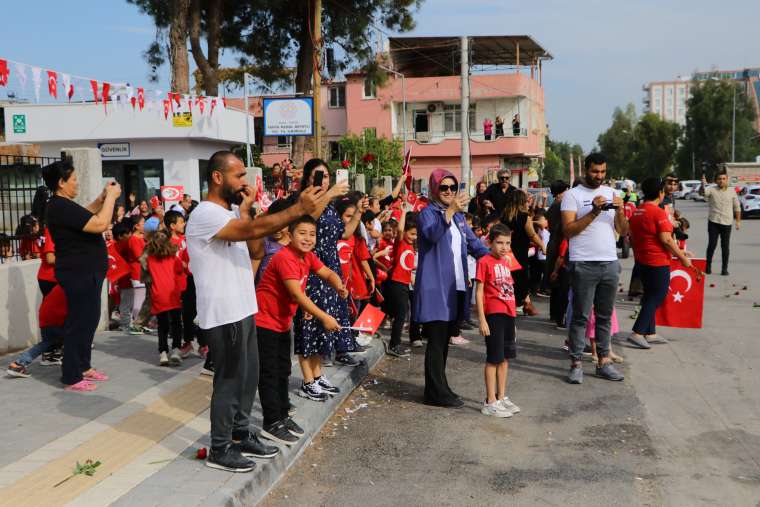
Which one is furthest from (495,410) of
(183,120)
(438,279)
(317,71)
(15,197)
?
(183,120)

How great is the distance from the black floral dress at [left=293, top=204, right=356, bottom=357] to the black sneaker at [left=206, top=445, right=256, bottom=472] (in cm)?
186

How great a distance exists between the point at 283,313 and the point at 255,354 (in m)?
0.73

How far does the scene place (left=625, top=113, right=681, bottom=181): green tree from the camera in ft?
302

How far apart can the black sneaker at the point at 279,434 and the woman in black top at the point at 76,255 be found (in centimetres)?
226

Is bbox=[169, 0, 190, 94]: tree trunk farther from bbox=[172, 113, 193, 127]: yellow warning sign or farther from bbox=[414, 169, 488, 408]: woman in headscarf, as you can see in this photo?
bbox=[414, 169, 488, 408]: woman in headscarf

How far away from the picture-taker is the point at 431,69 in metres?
56.5

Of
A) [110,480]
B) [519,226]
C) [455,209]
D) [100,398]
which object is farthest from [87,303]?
[519,226]

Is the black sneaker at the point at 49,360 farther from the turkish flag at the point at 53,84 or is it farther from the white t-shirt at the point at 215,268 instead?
the turkish flag at the point at 53,84

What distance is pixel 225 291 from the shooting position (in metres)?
4.57

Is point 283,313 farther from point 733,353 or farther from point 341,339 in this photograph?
point 733,353

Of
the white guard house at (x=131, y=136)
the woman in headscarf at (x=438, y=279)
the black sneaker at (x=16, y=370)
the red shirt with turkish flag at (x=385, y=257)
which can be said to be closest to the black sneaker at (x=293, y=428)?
the woman in headscarf at (x=438, y=279)

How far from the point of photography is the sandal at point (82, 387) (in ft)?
22.8

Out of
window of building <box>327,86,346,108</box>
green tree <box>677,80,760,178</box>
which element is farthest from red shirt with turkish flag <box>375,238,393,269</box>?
green tree <box>677,80,760,178</box>

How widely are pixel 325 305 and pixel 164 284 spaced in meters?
2.18
